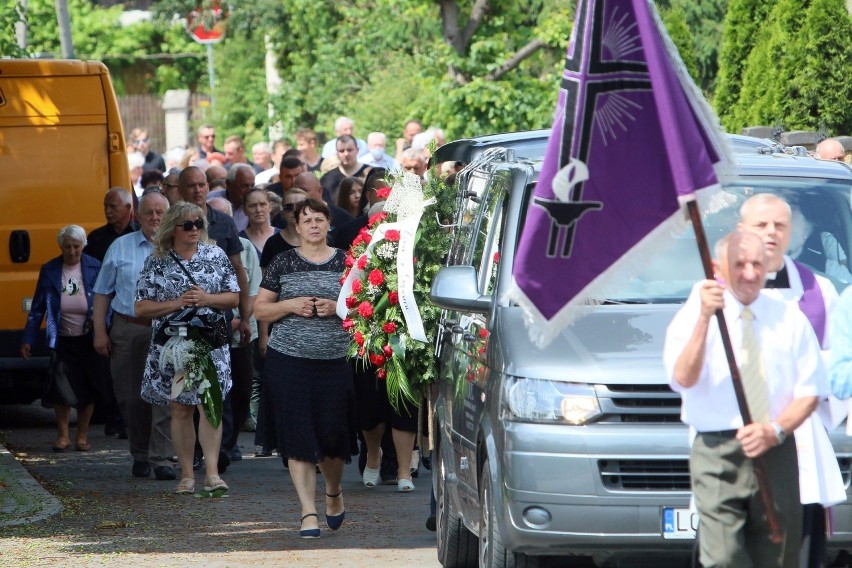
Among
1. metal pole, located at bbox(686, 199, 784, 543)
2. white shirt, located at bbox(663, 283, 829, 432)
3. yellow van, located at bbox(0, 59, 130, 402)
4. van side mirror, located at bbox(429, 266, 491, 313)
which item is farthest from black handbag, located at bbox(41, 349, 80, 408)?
metal pole, located at bbox(686, 199, 784, 543)

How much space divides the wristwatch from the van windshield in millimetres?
1936

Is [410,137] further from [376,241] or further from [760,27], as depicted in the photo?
[376,241]

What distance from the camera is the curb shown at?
10469mm

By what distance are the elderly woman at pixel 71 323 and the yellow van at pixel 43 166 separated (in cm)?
59

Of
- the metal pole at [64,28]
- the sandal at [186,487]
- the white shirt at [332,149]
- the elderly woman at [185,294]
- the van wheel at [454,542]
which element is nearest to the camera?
the van wheel at [454,542]

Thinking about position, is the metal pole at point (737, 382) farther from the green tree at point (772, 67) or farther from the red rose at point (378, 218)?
the green tree at point (772, 67)

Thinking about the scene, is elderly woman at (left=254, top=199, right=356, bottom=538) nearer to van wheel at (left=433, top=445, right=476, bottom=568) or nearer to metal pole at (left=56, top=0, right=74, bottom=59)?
van wheel at (left=433, top=445, right=476, bottom=568)

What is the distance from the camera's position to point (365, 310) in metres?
10.0

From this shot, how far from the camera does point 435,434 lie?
30.9 ft

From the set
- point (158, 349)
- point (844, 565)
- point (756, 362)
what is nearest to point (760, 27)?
point (158, 349)

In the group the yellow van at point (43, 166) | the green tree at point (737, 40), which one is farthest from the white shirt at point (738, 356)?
the green tree at point (737, 40)

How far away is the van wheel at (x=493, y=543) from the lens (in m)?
7.24

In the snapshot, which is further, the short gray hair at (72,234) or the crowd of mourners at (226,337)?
the short gray hair at (72,234)

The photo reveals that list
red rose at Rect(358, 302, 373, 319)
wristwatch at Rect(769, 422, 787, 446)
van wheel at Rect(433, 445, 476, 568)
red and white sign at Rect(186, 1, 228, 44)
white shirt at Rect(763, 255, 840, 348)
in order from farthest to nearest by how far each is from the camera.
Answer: red and white sign at Rect(186, 1, 228, 44)
red rose at Rect(358, 302, 373, 319)
van wheel at Rect(433, 445, 476, 568)
white shirt at Rect(763, 255, 840, 348)
wristwatch at Rect(769, 422, 787, 446)
